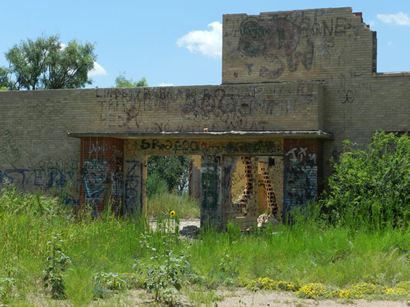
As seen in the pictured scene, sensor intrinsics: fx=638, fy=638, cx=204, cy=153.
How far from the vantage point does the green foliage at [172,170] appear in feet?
112

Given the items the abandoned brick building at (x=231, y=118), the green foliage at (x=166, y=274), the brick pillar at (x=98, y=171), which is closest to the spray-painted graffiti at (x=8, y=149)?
the abandoned brick building at (x=231, y=118)

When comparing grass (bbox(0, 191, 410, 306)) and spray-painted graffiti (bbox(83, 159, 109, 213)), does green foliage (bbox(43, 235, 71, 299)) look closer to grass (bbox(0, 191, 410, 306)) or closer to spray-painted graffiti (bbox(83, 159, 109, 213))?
grass (bbox(0, 191, 410, 306))

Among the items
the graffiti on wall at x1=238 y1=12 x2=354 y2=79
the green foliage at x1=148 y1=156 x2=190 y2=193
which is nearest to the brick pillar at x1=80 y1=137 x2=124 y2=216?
the graffiti on wall at x1=238 y1=12 x2=354 y2=79

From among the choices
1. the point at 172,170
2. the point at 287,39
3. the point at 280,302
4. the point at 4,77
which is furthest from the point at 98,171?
the point at 4,77

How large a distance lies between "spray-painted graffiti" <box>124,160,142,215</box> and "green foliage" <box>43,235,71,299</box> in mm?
9977

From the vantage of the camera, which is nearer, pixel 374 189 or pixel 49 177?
pixel 374 189

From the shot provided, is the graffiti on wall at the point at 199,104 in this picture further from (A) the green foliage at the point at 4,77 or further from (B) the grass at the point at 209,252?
(A) the green foliage at the point at 4,77

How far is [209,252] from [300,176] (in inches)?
268

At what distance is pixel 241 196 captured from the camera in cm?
2555

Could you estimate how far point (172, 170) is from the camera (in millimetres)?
34594

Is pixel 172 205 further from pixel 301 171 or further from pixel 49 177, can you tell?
pixel 301 171

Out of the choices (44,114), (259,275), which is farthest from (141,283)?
(44,114)

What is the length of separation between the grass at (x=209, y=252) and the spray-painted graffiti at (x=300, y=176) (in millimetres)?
4904

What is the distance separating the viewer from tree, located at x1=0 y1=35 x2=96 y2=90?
40.8m
